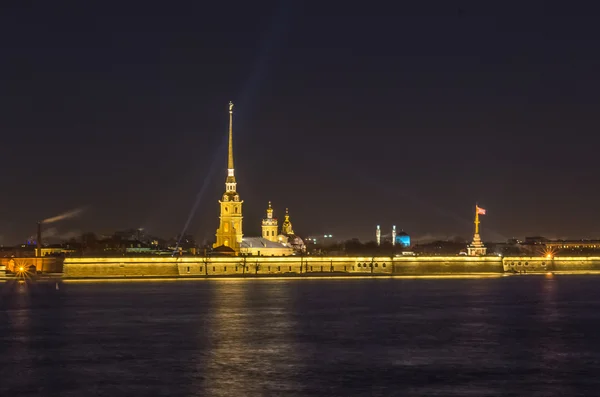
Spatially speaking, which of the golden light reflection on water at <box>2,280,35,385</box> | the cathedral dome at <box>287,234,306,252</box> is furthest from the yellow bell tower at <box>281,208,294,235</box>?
the golden light reflection on water at <box>2,280,35,385</box>

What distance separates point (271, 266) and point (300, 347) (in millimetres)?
89775

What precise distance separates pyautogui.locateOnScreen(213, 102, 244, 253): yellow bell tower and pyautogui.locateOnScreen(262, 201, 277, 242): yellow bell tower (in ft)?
64.5

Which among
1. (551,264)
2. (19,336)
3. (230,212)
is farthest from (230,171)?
(19,336)

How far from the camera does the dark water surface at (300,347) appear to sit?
119ft

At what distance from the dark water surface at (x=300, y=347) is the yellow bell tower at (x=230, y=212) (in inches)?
2643

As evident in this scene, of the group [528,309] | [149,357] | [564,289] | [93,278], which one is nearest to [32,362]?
[149,357]

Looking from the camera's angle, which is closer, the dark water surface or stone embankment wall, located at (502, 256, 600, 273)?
the dark water surface

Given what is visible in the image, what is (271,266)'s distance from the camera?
136 m

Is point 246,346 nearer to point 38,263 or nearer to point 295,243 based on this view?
point 38,263

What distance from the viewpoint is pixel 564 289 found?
96875 millimetres

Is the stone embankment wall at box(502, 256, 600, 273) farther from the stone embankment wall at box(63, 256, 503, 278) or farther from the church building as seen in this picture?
the church building

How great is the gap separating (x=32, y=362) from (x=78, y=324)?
15.3 meters

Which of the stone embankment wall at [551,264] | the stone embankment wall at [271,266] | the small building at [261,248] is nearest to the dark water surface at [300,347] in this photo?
the stone embankment wall at [271,266]

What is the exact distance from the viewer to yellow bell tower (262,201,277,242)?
166m
